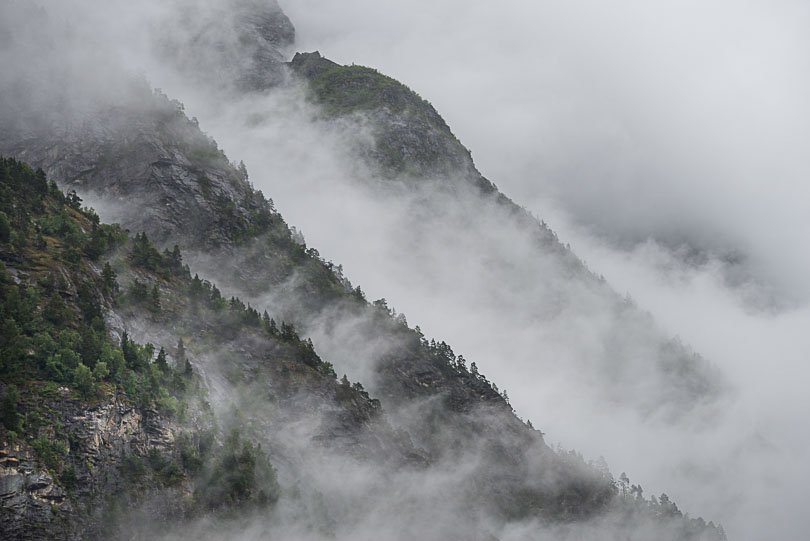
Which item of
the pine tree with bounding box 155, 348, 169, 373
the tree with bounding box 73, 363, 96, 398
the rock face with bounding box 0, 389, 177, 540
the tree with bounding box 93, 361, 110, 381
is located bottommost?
the rock face with bounding box 0, 389, 177, 540

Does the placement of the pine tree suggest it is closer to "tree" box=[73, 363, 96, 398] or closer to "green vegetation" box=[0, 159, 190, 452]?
"green vegetation" box=[0, 159, 190, 452]

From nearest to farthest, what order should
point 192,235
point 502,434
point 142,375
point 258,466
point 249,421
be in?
1. point 142,375
2. point 258,466
3. point 249,421
4. point 192,235
5. point 502,434

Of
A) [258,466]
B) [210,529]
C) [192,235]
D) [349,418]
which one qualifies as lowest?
[210,529]

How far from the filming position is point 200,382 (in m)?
118

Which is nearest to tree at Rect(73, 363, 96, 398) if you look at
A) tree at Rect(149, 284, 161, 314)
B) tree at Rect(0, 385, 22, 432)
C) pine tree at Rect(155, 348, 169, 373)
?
tree at Rect(0, 385, 22, 432)

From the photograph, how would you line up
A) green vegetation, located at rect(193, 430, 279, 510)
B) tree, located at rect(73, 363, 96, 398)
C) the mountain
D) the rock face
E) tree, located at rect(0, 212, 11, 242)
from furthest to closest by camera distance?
tree, located at rect(0, 212, 11, 242)
green vegetation, located at rect(193, 430, 279, 510)
tree, located at rect(73, 363, 96, 398)
the mountain
the rock face

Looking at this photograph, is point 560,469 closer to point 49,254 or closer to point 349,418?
point 349,418

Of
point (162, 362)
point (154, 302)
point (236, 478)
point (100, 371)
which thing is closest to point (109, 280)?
point (154, 302)

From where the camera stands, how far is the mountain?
92812 mm

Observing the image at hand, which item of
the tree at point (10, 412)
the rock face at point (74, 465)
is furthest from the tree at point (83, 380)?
the tree at point (10, 412)

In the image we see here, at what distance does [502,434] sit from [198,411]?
91.1m

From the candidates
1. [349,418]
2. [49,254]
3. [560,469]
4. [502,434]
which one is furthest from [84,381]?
[560,469]

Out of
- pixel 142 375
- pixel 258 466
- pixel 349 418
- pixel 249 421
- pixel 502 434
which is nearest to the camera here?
pixel 142 375

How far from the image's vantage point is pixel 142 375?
4099 inches
